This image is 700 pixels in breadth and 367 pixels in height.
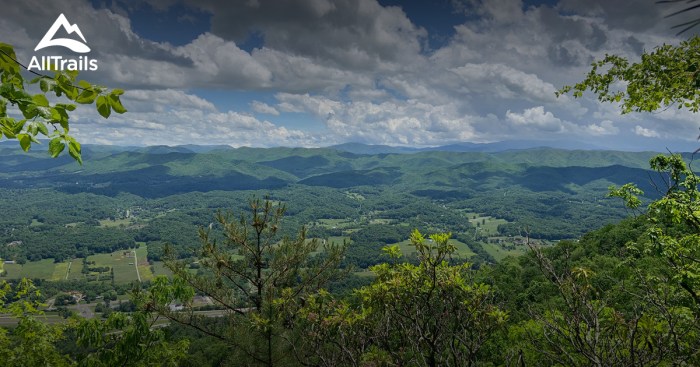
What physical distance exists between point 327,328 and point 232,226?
611 cm

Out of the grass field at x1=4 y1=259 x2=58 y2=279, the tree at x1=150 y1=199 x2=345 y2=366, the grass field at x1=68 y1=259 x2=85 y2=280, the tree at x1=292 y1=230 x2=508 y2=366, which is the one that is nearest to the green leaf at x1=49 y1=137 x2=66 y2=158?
the tree at x1=292 y1=230 x2=508 y2=366

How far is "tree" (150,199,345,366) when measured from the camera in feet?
40.7

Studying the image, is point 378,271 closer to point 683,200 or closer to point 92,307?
point 683,200

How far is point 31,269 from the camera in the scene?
181 meters

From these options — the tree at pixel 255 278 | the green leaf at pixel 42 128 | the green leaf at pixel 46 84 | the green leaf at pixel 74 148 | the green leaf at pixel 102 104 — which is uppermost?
the green leaf at pixel 46 84

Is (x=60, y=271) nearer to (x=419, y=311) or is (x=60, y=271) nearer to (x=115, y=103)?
(x=419, y=311)

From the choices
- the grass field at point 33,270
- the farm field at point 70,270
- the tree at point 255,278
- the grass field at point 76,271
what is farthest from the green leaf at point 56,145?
the grass field at point 33,270

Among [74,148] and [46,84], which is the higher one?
[46,84]

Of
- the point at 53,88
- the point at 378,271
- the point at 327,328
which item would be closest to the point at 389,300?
A: the point at 378,271

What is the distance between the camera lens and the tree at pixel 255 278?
12.4 metres

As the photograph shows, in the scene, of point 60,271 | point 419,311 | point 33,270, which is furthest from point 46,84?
point 33,270

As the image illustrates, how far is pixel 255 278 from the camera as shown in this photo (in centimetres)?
1291

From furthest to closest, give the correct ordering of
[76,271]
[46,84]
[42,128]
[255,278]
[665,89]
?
1. [76,271]
2. [255,278]
3. [665,89]
4. [46,84]
5. [42,128]

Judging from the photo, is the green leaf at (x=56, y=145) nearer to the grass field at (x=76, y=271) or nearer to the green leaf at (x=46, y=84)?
the green leaf at (x=46, y=84)
